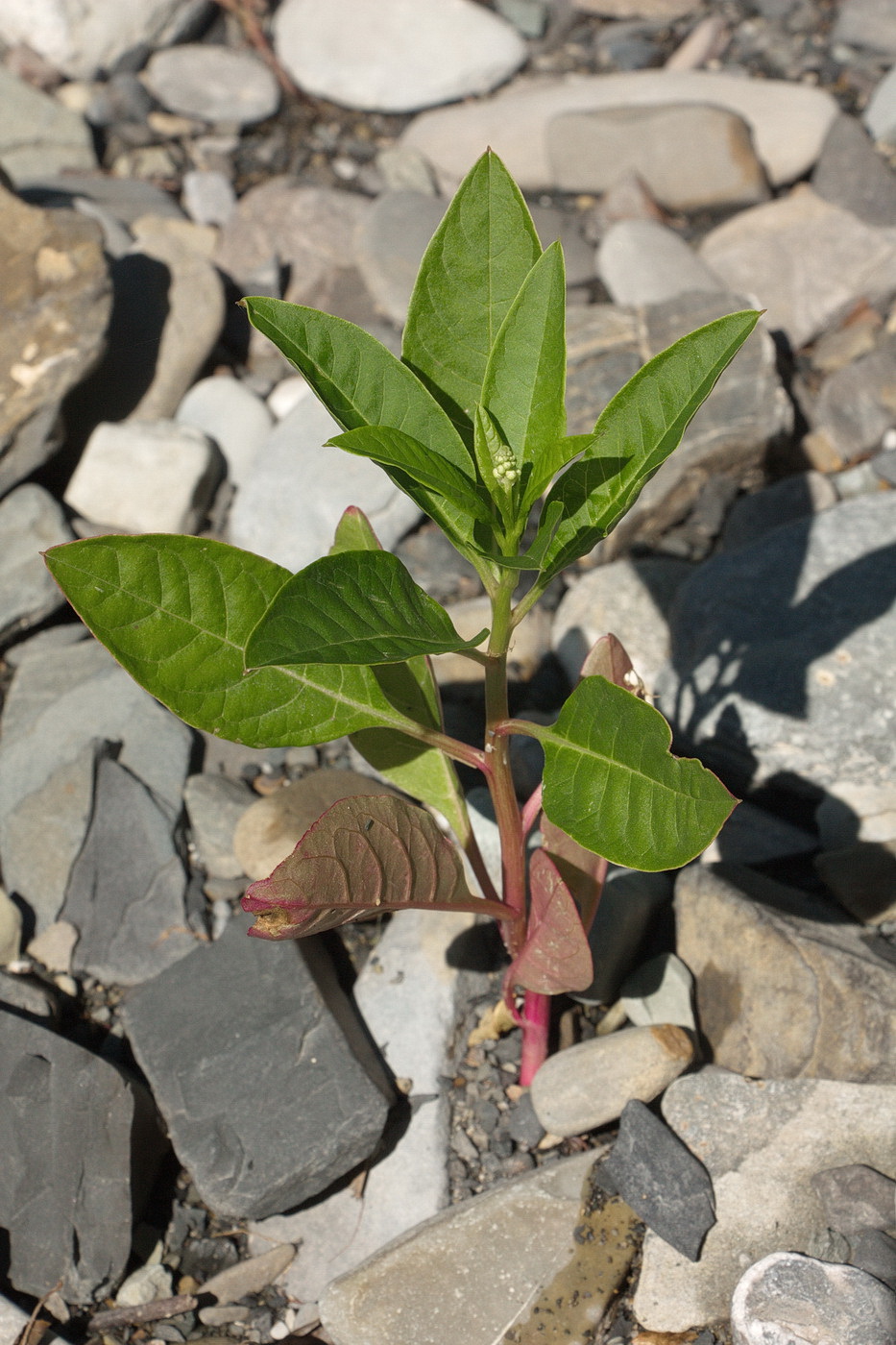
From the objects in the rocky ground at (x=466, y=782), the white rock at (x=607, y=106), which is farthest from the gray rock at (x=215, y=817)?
the white rock at (x=607, y=106)

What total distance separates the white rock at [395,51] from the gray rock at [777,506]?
2613mm

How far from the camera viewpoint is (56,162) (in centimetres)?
442

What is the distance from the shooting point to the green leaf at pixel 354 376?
1.30 metres

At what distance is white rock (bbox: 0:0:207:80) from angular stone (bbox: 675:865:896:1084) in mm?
4418

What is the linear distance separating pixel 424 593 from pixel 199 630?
1.04 ft

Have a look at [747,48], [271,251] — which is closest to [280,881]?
[271,251]

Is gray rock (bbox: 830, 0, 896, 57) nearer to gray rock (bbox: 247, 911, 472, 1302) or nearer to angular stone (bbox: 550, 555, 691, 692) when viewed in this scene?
angular stone (bbox: 550, 555, 691, 692)

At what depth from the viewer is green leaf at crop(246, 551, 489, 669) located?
112 centimetres

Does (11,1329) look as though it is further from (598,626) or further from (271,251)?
(271,251)

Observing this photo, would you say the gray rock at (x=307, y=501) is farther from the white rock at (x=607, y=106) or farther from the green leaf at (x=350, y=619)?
the green leaf at (x=350, y=619)

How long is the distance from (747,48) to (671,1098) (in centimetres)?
455

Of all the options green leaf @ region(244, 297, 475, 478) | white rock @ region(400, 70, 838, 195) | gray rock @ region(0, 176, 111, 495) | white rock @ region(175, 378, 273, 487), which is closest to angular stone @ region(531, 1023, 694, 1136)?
green leaf @ region(244, 297, 475, 478)

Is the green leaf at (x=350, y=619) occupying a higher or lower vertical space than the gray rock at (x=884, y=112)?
lower

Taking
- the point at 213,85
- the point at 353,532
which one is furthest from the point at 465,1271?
the point at 213,85
